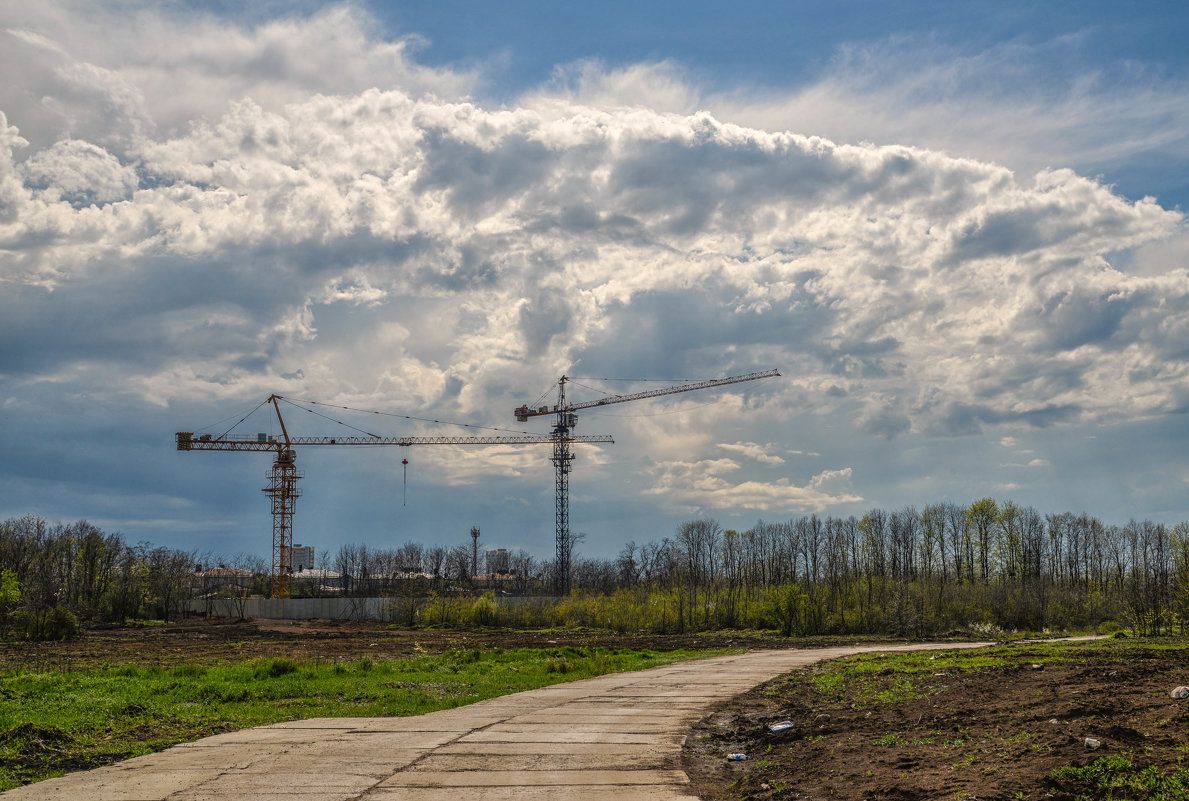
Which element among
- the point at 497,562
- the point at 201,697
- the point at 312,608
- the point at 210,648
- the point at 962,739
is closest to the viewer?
the point at 962,739

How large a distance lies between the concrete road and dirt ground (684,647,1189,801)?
41.3 inches

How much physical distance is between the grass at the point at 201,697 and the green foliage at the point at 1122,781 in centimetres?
1317

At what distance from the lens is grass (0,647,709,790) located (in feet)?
45.6

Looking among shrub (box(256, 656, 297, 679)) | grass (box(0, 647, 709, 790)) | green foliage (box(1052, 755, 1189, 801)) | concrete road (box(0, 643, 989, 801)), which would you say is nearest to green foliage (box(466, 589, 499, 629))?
grass (box(0, 647, 709, 790))

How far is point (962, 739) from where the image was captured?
11023 millimetres

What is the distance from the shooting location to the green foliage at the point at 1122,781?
7871 millimetres

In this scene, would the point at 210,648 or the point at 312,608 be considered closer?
the point at 210,648

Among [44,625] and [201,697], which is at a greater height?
[201,697]

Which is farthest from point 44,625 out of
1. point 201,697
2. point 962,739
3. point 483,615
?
point 962,739

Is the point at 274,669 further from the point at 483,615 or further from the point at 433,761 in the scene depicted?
the point at 483,615

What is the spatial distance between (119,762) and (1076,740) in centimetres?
1365

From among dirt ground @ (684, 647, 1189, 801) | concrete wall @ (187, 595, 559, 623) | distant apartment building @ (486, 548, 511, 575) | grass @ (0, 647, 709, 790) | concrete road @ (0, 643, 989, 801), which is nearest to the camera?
dirt ground @ (684, 647, 1189, 801)

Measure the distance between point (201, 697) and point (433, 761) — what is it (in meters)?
11.1

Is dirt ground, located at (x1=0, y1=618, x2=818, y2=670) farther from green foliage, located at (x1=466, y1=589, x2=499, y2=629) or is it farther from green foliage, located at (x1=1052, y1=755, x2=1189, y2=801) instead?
green foliage, located at (x1=1052, y1=755, x2=1189, y2=801)
